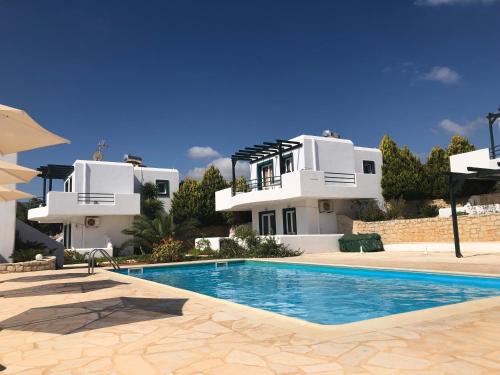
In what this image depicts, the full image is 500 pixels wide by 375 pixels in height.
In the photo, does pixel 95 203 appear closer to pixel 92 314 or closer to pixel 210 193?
pixel 210 193

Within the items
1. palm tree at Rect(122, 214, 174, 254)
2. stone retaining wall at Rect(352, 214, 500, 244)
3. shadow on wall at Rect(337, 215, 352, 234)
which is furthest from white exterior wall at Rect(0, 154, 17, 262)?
stone retaining wall at Rect(352, 214, 500, 244)

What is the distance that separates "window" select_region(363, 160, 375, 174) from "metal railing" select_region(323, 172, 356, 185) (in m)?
1.79

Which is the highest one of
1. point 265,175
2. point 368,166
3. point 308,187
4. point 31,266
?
point 368,166

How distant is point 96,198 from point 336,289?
72.6 feet

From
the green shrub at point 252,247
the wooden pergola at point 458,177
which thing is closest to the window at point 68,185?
the green shrub at point 252,247

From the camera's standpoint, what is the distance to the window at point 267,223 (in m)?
27.0

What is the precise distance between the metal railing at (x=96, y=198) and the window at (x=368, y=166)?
18.5m

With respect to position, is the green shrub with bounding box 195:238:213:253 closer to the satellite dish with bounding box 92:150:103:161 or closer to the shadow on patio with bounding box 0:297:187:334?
the satellite dish with bounding box 92:150:103:161

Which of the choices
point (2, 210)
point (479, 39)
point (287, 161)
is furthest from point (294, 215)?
point (2, 210)

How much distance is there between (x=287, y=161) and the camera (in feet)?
87.4

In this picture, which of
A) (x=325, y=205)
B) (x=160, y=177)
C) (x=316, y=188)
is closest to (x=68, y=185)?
(x=160, y=177)

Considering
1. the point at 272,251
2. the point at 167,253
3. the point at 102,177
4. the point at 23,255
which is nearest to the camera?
the point at 23,255

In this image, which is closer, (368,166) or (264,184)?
(368,166)

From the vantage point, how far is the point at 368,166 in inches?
1102
